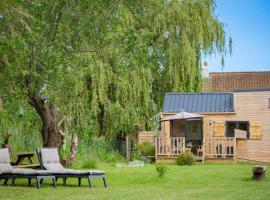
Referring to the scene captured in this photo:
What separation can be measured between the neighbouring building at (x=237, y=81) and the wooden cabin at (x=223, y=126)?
1301 centimetres

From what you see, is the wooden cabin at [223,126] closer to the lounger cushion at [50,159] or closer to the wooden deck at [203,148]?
the wooden deck at [203,148]

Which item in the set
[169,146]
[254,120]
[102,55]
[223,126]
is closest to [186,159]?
[169,146]

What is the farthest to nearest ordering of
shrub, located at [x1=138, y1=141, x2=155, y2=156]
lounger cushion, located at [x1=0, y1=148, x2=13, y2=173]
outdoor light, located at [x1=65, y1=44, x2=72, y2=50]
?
shrub, located at [x1=138, y1=141, x2=155, y2=156], outdoor light, located at [x1=65, y1=44, x2=72, y2=50], lounger cushion, located at [x1=0, y1=148, x2=13, y2=173]

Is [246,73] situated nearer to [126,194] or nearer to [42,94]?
[42,94]

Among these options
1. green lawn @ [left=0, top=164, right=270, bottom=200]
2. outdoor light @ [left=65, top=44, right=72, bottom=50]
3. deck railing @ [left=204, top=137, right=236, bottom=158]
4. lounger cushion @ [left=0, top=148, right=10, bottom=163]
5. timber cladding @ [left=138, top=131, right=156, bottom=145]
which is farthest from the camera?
timber cladding @ [left=138, top=131, right=156, bottom=145]

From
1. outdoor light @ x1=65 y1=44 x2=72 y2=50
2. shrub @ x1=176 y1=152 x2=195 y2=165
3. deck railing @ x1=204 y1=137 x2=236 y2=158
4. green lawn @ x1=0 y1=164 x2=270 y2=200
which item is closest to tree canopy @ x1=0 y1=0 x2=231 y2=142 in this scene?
outdoor light @ x1=65 y1=44 x2=72 y2=50

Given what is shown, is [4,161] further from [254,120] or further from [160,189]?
[254,120]

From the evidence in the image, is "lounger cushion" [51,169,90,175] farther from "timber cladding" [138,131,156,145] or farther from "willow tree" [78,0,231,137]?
"timber cladding" [138,131,156,145]

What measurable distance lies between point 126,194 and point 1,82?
479 cm

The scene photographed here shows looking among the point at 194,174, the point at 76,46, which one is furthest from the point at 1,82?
the point at 194,174

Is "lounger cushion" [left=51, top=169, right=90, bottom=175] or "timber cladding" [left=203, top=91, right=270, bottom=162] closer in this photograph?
"lounger cushion" [left=51, top=169, right=90, bottom=175]

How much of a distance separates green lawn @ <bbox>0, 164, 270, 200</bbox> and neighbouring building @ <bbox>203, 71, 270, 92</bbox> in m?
24.3

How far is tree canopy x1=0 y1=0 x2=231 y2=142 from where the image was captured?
15.8m

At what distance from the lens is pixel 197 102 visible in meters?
29.1
